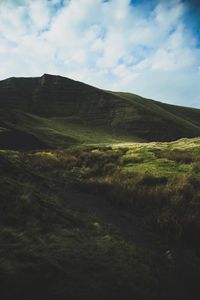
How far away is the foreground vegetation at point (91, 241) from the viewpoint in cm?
856

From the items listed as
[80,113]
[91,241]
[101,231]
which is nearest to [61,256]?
[91,241]

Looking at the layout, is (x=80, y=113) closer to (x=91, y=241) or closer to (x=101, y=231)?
(x=101, y=231)

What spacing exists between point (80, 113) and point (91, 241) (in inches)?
5287

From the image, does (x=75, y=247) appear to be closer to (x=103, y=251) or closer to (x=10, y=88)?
(x=103, y=251)

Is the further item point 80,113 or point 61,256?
point 80,113

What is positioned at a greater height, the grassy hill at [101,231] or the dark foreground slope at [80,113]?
the dark foreground slope at [80,113]

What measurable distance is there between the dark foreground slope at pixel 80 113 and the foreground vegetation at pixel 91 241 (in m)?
73.1

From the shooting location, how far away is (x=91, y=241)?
11445 millimetres

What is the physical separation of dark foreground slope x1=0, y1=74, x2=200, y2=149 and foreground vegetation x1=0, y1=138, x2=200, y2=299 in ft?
240

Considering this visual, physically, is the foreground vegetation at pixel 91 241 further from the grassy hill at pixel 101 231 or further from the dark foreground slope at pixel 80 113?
the dark foreground slope at pixel 80 113

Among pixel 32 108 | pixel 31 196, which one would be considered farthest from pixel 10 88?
pixel 31 196

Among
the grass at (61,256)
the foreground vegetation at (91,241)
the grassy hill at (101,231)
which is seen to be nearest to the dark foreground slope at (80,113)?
the grassy hill at (101,231)

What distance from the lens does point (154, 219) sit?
14.8 metres

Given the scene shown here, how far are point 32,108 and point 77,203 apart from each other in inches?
5258
